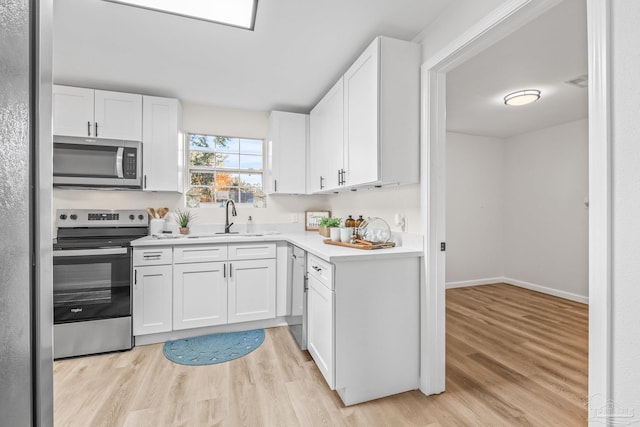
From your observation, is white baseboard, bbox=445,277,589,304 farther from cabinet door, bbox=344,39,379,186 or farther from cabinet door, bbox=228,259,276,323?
cabinet door, bbox=344,39,379,186

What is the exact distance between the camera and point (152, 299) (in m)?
2.64

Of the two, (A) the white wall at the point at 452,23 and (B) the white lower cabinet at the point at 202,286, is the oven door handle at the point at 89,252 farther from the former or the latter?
(A) the white wall at the point at 452,23

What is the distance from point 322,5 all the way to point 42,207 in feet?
6.14

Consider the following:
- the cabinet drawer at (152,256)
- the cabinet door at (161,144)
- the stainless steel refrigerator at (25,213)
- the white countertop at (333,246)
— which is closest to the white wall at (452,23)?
the white countertop at (333,246)

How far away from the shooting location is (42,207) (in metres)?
0.49

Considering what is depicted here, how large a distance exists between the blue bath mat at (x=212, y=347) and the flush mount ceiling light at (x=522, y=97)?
355cm

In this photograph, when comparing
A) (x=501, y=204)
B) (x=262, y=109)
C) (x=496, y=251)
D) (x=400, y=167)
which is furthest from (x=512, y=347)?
(x=262, y=109)

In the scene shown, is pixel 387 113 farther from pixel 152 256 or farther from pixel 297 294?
pixel 152 256

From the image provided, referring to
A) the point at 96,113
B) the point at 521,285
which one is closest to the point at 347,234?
the point at 96,113

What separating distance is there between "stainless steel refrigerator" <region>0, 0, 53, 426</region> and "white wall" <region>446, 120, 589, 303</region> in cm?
470

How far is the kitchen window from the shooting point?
11.3 feet

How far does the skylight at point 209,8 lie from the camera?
178cm

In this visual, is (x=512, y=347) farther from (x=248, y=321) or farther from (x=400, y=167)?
(x=248, y=321)

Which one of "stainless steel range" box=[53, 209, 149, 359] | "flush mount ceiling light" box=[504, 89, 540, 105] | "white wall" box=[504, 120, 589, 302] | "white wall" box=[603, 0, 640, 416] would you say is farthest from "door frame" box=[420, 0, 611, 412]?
"white wall" box=[504, 120, 589, 302]
